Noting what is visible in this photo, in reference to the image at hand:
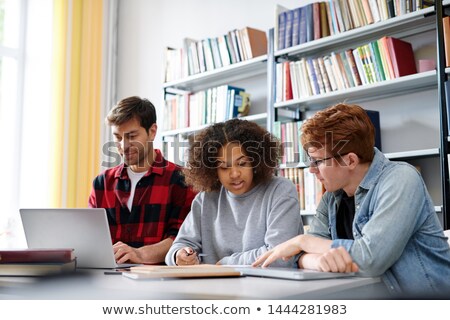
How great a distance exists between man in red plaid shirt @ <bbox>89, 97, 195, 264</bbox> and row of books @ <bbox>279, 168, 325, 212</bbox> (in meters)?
0.92

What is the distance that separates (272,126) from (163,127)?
3.05 feet

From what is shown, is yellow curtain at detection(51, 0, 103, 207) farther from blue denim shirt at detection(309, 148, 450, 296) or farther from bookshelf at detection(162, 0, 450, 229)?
blue denim shirt at detection(309, 148, 450, 296)

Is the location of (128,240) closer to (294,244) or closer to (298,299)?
(294,244)

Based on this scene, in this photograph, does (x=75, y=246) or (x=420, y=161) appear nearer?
(x=75, y=246)

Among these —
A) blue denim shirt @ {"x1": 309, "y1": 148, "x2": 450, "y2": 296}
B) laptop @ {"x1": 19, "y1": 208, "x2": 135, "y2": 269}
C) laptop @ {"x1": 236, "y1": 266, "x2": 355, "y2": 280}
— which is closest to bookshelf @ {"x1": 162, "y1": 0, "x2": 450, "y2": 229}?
blue denim shirt @ {"x1": 309, "y1": 148, "x2": 450, "y2": 296}

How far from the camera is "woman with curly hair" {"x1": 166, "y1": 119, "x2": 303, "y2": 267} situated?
63.1 inches

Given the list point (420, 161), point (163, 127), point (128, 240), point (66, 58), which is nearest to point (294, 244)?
point (128, 240)

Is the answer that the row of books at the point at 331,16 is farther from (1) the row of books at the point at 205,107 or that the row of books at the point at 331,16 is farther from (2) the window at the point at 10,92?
(2) the window at the point at 10,92

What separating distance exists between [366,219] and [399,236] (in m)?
0.16

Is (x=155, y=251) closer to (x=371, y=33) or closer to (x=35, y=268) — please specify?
(x=35, y=268)

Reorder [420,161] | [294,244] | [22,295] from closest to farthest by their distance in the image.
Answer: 1. [22,295]
2. [294,244]
3. [420,161]

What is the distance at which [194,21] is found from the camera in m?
3.84

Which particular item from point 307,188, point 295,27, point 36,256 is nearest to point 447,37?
point 295,27

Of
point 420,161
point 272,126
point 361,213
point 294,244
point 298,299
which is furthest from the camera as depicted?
point 272,126
